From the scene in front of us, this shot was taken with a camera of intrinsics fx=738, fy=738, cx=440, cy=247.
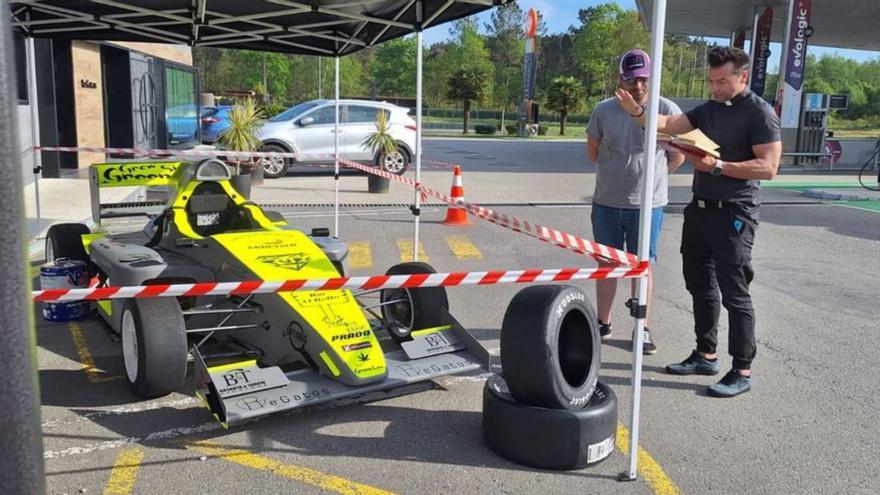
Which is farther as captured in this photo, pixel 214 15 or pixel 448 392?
pixel 214 15

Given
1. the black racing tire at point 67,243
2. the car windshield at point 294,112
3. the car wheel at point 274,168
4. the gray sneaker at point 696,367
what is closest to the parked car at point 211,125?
the car windshield at point 294,112

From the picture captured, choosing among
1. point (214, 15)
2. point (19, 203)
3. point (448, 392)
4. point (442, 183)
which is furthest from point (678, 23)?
point (19, 203)

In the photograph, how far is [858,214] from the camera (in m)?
12.6

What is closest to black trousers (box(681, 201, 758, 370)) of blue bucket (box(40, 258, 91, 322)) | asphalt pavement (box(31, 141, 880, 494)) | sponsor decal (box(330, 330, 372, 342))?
asphalt pavement (box(31, 141, 880, 494))

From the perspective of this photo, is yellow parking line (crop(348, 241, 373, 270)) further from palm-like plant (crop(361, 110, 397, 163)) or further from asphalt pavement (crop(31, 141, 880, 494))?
palm-like plant (crop(361, 110, 397, 163))

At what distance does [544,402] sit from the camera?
359cm

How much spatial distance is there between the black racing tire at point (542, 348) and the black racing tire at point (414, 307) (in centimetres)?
128

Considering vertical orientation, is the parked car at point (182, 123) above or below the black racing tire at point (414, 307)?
above

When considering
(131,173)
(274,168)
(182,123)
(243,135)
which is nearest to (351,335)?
(131,173)

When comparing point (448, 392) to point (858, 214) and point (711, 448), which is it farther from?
point (858, 214)

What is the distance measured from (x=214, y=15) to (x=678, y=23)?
2441cm

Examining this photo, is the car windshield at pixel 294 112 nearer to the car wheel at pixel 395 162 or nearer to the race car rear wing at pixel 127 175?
the car wheel at pixel 395 162

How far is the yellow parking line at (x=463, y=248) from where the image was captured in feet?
28.7

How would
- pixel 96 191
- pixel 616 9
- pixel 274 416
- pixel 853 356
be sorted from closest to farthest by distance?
pixel 274 416, pixel 853 356, pixel 96 191, pixel 616 9
